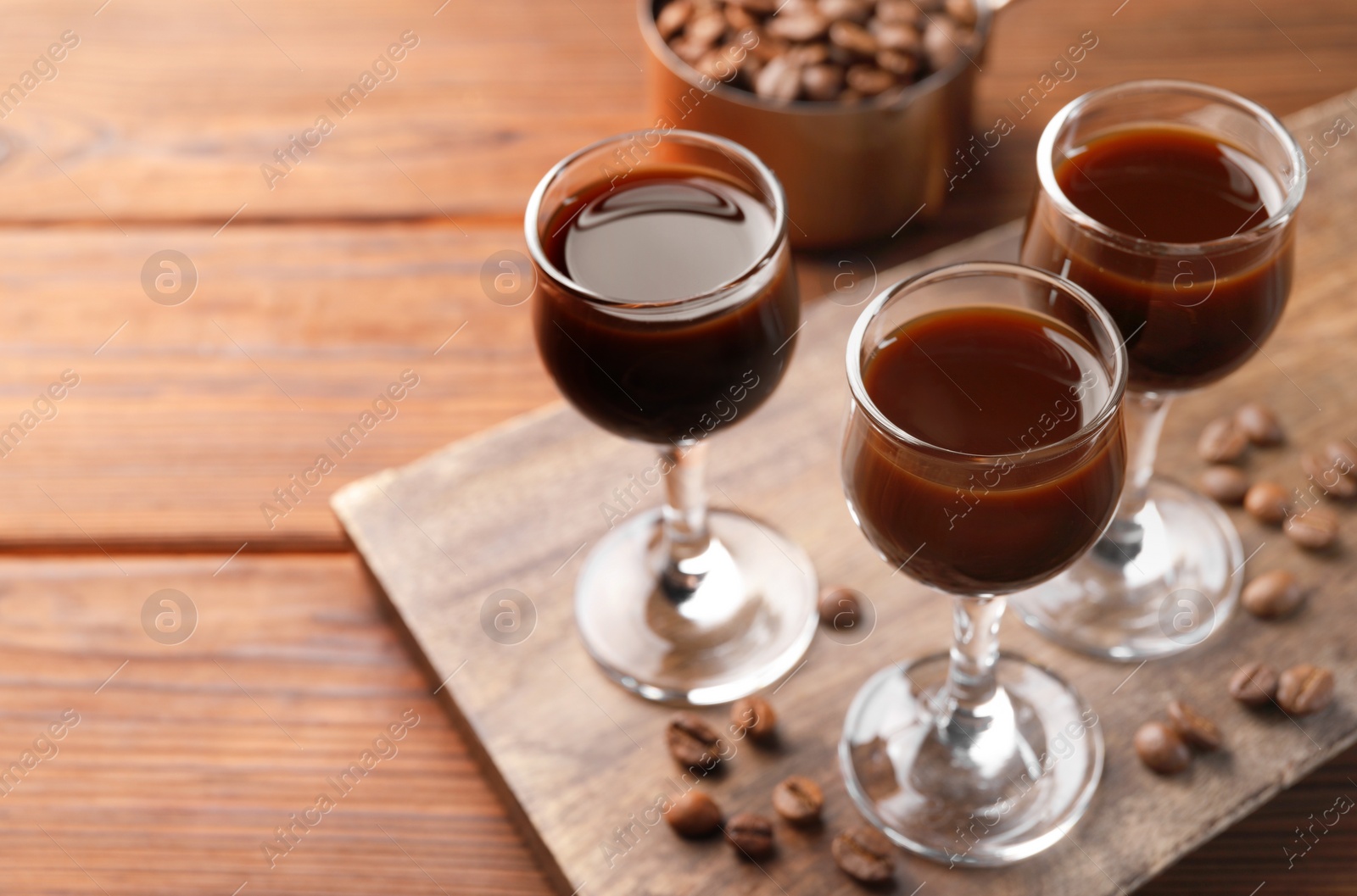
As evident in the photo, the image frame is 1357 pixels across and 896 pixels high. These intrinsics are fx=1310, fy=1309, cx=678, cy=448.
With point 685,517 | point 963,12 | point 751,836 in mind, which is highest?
point 963,12

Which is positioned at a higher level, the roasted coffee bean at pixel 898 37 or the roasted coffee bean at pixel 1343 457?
the roasted coffee bean at pixel 898 37

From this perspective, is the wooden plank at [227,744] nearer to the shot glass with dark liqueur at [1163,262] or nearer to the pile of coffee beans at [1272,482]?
the shot glass with dark liqueur at [1163,262]

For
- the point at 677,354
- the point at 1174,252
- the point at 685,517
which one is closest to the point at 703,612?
the point at 685,517

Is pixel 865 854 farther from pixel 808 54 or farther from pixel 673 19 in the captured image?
pixel 673 19

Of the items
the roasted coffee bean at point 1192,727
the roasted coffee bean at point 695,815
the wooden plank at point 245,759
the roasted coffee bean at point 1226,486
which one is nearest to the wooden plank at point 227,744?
the wooden plank at point 245,759

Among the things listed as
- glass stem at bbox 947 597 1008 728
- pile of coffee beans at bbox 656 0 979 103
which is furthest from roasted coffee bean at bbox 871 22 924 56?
glass stem at bbox 947 597 1008 728

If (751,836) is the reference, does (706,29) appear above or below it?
above
